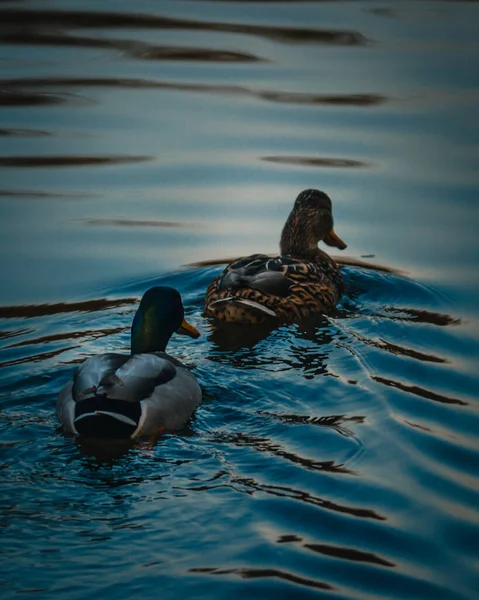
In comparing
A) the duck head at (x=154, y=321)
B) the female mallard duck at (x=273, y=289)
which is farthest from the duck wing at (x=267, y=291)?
the duck head at (x=154, y=321)

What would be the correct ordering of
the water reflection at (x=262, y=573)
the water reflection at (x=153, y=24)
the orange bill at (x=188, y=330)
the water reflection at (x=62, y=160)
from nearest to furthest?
the water reflection at (x=262, y=573) → the orange bill at (x=188, y=330) → the water reflection at (x=62, y=160) → the water reflection at (x=153, y=24)

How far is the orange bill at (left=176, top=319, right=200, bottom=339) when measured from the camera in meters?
8.34

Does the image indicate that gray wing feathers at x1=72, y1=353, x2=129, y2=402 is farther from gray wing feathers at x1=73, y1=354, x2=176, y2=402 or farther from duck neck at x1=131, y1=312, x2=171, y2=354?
duck neck at x1=131, y1=312, x2=171, y2=354

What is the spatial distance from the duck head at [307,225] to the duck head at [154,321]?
2.67m

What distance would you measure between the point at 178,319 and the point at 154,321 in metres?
0.29

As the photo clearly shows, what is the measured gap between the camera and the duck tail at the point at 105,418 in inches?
256

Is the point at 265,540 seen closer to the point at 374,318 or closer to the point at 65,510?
the point at 65,510

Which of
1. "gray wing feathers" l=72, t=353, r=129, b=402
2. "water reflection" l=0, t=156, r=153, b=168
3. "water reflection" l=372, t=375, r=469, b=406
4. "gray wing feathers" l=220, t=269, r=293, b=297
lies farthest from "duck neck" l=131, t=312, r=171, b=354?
"water reflection" l=0, t=156, r=153, b=168

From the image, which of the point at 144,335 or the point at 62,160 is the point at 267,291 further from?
the point at 62,160

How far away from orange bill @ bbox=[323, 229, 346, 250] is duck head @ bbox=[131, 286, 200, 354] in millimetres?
2902

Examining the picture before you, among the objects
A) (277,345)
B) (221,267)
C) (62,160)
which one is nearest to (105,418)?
(277,345)

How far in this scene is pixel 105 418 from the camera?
654cm

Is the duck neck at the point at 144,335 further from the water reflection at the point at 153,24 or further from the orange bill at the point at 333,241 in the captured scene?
the water reflection at the point at 153,24

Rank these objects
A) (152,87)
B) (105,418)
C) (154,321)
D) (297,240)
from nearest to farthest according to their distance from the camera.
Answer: (105,418)
(154,321)
(297,240)
(152,87)
